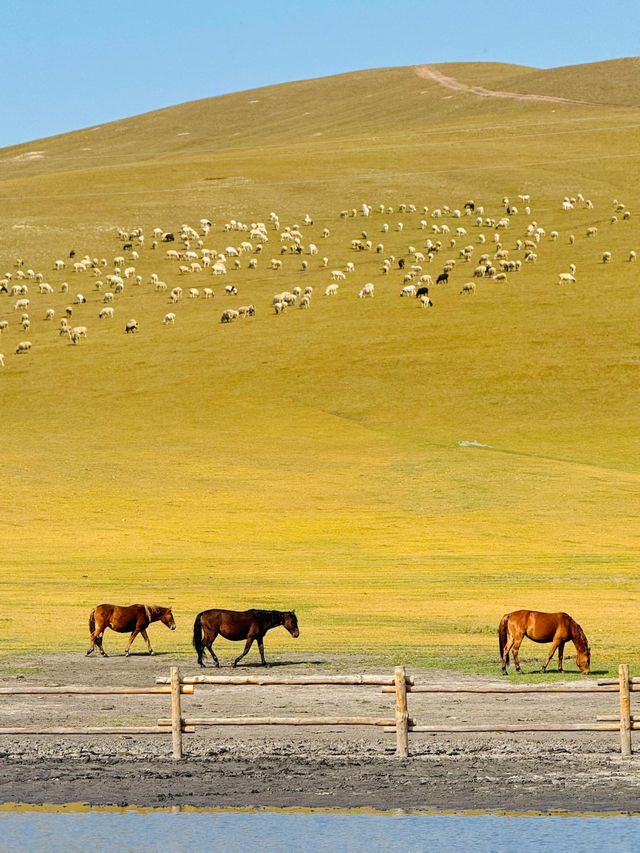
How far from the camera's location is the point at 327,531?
48094 millimetres

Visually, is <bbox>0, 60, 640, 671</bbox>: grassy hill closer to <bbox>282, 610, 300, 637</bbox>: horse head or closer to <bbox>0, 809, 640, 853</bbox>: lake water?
<bbox>282, 610, 300, 637</bbox>: horse head

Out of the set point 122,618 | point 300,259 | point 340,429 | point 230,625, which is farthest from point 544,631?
point 300,259

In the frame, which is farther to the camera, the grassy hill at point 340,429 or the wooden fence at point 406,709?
the grassy hill at point 340,429

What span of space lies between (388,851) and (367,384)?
6156 cm

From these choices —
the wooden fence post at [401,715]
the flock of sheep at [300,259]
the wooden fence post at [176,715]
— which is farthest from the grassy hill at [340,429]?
the wooden fence post at [176,715]

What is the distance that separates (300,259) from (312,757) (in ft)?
305

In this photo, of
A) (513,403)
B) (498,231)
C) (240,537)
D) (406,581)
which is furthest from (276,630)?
(498,231)

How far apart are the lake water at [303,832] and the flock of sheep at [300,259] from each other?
73.6m

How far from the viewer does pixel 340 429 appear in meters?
68.8

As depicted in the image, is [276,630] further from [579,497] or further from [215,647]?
[579,497]

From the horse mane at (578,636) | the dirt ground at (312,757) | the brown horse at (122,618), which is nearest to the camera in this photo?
the dirt ground at (312,757)

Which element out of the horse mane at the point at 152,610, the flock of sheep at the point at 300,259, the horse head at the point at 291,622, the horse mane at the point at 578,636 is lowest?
the horse mane at the point at 578,636

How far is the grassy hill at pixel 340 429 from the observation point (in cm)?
3641

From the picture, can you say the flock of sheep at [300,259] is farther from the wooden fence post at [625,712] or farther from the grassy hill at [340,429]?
the wooden fence post at [625,712]
